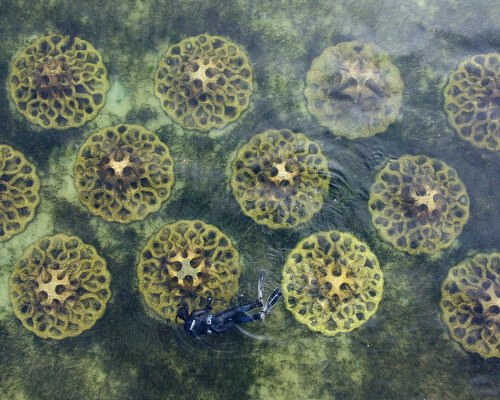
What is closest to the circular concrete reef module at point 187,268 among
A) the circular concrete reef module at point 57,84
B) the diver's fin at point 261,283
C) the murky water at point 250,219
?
the murky water at point 250,219

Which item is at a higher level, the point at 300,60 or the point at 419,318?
the point at 300,60

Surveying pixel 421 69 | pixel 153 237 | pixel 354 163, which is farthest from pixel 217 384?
pixel 421 69

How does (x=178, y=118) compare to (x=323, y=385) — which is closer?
(x=323, y=385)

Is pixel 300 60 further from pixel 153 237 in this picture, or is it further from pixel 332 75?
pixel 153 237

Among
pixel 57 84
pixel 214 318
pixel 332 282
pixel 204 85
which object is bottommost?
pixel 214 318

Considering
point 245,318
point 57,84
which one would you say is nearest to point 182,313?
point 245,318

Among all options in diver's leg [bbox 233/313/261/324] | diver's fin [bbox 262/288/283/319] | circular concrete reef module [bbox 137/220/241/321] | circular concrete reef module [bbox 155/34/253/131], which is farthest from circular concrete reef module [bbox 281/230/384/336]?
circular concrete reef module [bbox 155/34/253/131]

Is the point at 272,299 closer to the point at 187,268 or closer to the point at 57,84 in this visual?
the point at 187,268

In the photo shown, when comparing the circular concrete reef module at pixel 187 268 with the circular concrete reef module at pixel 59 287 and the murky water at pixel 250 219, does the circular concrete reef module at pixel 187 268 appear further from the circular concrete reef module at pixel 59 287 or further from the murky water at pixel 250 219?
the circular concrete reef module at pixel 59 287
